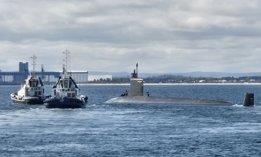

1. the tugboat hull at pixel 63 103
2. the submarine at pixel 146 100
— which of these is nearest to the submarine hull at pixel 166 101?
the submarine at pixel 146 100

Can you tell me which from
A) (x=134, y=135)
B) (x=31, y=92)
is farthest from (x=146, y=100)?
(x=134, y=135)

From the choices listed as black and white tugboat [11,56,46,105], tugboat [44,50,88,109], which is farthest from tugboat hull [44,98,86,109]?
black and white tugboat [11,56,46,105]

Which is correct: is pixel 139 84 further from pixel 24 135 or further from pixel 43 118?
pixel 24 135

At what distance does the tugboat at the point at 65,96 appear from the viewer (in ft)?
249

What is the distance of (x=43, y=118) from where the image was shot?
198 ft

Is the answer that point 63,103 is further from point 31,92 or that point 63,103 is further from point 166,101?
point 31,92

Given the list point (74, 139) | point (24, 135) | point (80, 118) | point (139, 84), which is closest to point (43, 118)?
point (80, 118)

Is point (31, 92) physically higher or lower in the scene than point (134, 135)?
higher

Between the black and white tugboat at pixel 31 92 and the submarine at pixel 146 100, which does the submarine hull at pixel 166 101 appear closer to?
the submarine at pixel 146 100

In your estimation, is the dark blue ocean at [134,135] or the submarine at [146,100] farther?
the submarine at [146,100]

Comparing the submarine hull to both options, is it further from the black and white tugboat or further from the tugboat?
the black and white tugboat

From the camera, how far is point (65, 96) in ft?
261

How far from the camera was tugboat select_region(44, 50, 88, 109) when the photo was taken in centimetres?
7594

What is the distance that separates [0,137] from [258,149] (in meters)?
22.2
